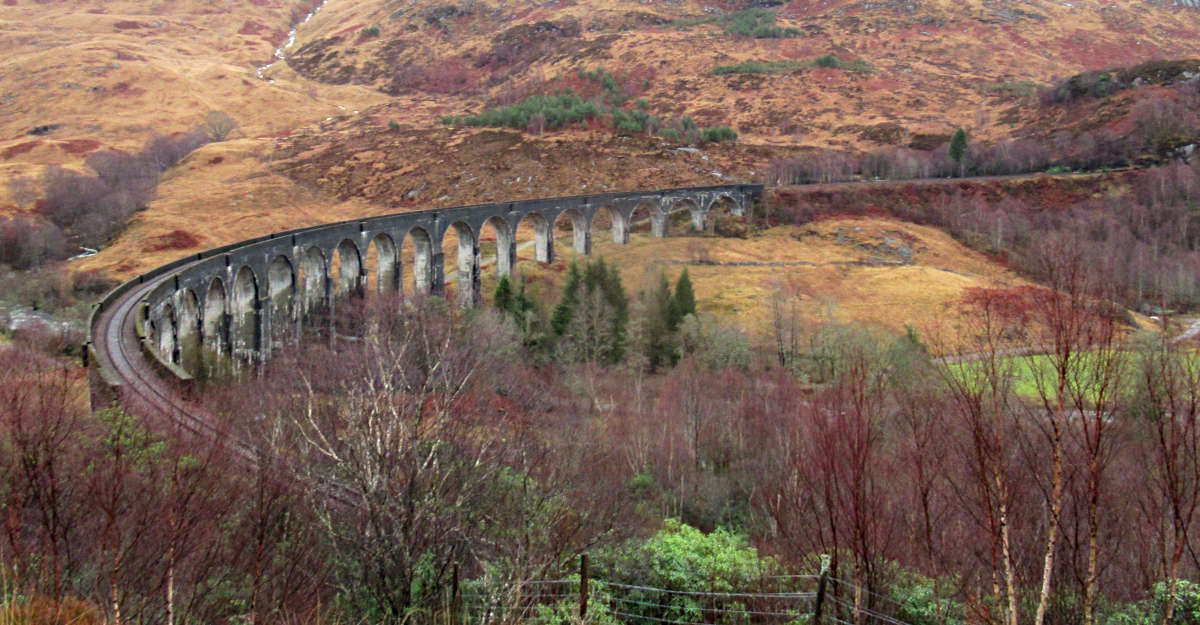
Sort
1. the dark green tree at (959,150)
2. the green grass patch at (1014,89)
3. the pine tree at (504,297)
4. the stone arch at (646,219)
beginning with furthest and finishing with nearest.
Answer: the green grass patch at (1014,89) < the dark green tree at (959,150) < the stone arch at (646,219) < the pine tree at (504,297)

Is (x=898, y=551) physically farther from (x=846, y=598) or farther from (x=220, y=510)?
(x=220, y=510)

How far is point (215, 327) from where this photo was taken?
38594 millimetres

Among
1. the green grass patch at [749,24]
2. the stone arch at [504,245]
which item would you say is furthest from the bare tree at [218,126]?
the green grass patch at [749,24]

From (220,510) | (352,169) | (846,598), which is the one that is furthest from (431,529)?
(352,169)

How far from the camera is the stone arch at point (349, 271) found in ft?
169

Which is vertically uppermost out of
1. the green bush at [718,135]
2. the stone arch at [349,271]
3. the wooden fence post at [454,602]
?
the green bush at [718,135]

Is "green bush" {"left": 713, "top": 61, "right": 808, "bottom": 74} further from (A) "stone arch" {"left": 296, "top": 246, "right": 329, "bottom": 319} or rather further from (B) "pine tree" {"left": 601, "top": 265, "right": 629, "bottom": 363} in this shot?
(A) "stone arch" {"left": 296, "top": 246, "right": 329, "bottom": 319}

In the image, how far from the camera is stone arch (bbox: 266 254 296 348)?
145ft

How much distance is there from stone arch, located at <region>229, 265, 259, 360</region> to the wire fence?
33.2 meters

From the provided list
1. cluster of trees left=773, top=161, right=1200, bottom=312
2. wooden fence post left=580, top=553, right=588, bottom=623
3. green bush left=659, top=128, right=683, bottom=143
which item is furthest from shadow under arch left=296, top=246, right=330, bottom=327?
green bush left=659, top=128, right=683, bottom=143

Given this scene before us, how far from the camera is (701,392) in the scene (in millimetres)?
37750

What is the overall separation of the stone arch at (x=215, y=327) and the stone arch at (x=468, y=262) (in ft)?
74.5

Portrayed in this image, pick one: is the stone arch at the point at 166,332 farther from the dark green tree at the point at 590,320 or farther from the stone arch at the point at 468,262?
the stone arch at the point at 468,262

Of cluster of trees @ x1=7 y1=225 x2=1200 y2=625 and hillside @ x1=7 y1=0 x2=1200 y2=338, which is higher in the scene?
hillside @ x1=7 y1=0 x2=1200 y2=338
